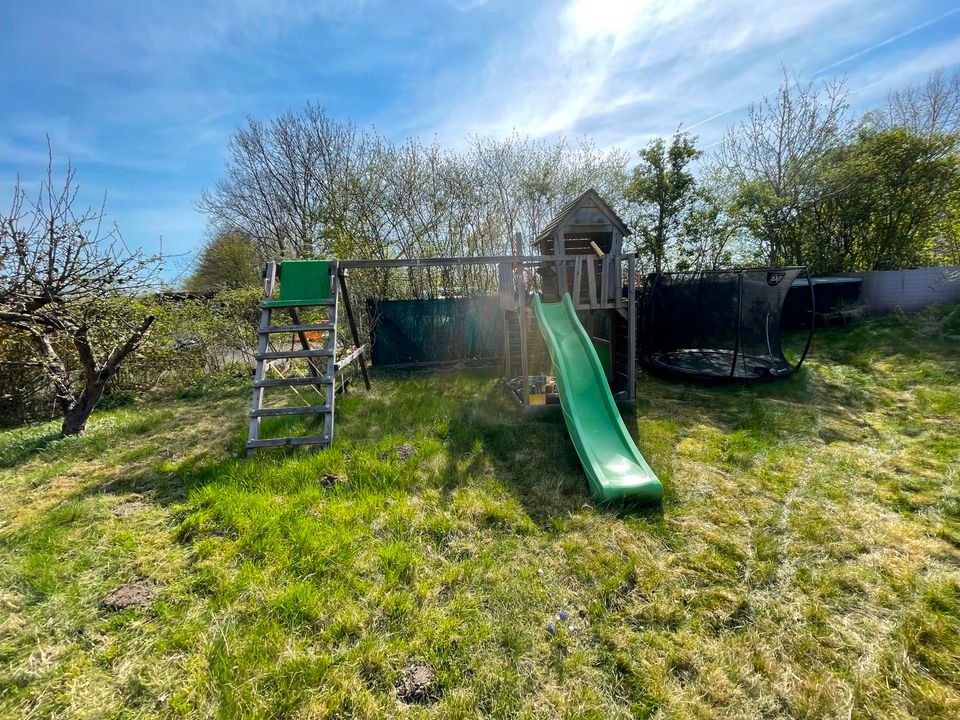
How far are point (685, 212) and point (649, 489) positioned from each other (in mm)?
10392

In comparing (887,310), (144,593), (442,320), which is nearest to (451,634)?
(144,593)

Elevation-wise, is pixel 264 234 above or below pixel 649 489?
above

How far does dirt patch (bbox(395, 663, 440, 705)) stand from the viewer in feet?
5.13

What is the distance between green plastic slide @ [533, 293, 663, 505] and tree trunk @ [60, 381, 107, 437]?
5.76 metres

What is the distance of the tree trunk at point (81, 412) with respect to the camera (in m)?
4.42

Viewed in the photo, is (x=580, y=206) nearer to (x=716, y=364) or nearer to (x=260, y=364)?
(x=716, y=364)

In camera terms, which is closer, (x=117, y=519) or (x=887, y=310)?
(x=117, y=519)

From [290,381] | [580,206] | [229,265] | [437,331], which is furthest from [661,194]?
[229,265]

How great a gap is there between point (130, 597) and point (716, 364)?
8.16m

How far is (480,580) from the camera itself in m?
2.18

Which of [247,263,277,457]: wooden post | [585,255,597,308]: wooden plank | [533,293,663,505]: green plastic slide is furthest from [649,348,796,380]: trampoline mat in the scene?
[247,263,277,457]: wooden post

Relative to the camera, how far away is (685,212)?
34.4ft

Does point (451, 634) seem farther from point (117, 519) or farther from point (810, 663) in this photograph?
point (117, 519)

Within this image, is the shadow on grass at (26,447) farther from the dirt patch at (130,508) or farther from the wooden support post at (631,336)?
the wooden support post at (631,336)
